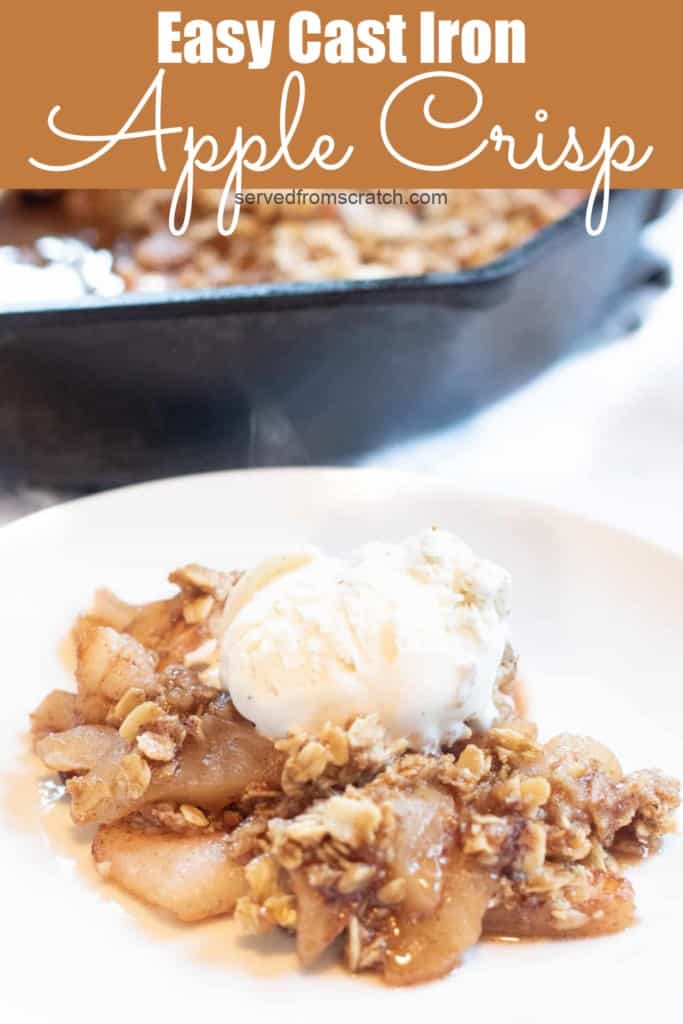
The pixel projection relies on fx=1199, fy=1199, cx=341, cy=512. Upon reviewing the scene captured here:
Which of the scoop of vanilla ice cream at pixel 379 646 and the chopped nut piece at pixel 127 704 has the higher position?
the scoop of vanilla ice cream at pixel 379 646


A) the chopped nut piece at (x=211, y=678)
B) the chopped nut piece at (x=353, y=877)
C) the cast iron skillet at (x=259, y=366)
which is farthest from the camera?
the cast iron skillet at (x=259, y=366)

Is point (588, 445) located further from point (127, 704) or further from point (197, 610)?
point (127, 704)

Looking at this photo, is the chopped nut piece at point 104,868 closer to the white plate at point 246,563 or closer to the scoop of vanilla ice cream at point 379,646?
the white plate at point 246,563

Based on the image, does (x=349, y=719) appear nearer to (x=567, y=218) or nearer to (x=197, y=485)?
(x=197, y=485)

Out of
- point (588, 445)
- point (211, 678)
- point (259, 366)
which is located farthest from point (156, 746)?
point (588, 445)

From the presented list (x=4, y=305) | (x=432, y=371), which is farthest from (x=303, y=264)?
(x=4, y=305)

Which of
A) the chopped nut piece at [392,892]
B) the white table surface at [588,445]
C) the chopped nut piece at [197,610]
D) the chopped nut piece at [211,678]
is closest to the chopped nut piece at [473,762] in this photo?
the chopped nut piece at [392,892]

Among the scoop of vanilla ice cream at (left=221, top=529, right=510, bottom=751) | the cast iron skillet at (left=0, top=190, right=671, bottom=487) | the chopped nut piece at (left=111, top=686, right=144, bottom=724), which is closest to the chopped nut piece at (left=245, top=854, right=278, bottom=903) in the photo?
the scoop of vanilla ice cream at (left=221, top=529, right=510, bottom=751)
